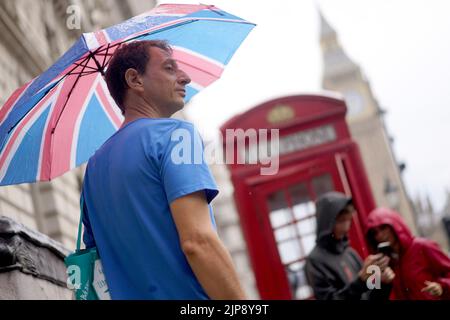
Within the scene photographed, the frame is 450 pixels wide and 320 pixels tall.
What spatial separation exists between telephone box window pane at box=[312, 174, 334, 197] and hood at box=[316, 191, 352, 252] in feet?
6.96

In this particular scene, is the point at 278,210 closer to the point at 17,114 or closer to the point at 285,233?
the point at 285,233

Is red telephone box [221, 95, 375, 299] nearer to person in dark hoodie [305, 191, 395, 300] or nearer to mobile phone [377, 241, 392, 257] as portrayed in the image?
person in dark hoodie [305, 191, 395, 300]

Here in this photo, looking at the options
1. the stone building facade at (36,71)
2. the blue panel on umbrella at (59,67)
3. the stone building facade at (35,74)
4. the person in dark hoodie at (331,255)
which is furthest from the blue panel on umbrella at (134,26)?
the stone building facade at (35,74)

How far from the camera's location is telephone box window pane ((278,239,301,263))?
22.4 ft

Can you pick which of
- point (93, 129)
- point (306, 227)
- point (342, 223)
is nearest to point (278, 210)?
point (306, 227)

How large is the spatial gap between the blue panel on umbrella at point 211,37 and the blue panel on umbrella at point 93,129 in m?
0.40

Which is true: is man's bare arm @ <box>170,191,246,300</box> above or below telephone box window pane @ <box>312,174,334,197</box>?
below

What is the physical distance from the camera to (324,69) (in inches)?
4218

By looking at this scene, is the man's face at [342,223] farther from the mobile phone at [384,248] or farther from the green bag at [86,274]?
the green bag at [86,274]

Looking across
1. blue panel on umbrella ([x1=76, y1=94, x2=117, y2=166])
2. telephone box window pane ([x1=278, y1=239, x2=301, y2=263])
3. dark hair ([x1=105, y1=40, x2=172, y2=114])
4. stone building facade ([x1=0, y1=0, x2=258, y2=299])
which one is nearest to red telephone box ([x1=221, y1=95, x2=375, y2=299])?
telephone box window pane ([x1=278, y1=239, x2=301, y2=263])

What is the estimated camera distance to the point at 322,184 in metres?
6.94

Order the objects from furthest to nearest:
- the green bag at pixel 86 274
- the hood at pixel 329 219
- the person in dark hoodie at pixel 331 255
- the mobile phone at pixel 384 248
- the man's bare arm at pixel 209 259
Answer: the hood at pixel 329 219 < the person in dark hoodie at pixel 331 255 < the mobile phone at pixel 384 248 < the green bag at pixel 86 274 < the man's bare arm at pixel 209 259

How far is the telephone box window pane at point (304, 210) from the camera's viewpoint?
22.6 ft
